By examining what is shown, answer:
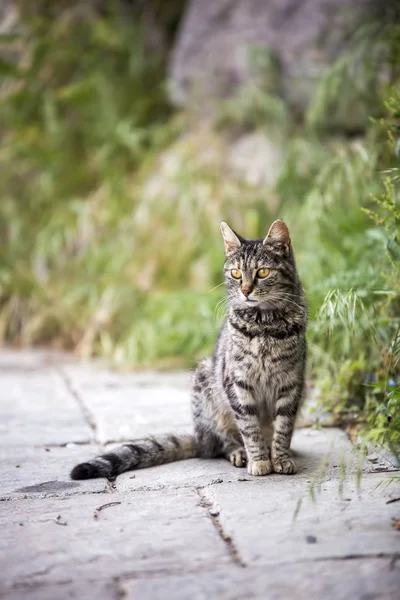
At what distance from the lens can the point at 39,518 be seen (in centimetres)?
238

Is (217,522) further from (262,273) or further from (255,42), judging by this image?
(255,42)

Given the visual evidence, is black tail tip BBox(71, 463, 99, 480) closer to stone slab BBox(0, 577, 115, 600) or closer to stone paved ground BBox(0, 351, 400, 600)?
stone paved ground BBox(0, 351, 400, 600)

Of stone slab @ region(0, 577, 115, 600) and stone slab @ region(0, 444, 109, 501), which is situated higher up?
stone slab @ region(0, 577, 115, 600)

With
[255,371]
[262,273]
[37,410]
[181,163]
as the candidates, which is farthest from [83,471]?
[181,163]

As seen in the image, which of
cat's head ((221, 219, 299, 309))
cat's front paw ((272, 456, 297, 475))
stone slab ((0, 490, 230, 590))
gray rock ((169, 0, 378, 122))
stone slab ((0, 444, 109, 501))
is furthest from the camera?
gray rock ((169, 0, 378, 122))

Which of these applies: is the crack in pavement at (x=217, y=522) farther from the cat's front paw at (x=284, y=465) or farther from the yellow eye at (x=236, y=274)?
the yellow eye at (x=236, y=274)

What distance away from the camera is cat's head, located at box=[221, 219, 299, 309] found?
290 cm

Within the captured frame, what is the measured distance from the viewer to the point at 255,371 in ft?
9.41

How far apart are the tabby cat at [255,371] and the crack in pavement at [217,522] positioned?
1.03 feet

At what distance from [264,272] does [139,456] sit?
0.89 meters

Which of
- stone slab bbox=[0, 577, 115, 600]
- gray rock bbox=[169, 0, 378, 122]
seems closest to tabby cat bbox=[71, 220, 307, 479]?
stone slab bbox=[0, 577, 115, 600]

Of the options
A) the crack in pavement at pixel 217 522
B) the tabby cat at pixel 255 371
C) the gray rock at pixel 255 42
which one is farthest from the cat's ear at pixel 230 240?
the gray rock at pixel 255 42

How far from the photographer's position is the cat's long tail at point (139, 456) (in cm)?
275

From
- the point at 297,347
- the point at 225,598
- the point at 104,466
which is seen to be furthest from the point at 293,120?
the point at 225,598
